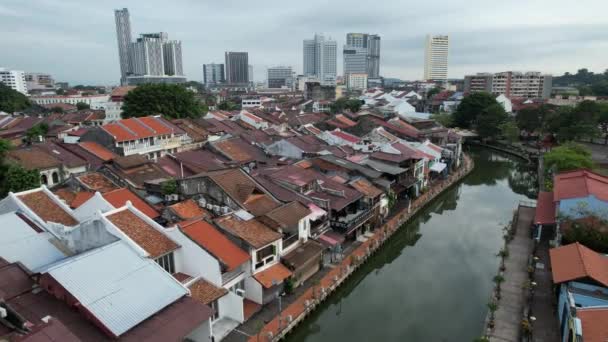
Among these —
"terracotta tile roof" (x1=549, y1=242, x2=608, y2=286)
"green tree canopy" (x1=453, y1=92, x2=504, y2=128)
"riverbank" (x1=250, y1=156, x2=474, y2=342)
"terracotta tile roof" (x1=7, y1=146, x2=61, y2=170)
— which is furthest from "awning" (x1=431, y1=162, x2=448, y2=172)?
"green tree canopy" (x1=453, y1=92, x2=504, y2=128)

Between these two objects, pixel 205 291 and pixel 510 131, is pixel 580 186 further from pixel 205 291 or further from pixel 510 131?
pixel 510 131

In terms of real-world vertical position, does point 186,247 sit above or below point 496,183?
above

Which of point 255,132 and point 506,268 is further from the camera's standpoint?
point 255,132

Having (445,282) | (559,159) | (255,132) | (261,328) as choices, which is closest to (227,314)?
(261,328)

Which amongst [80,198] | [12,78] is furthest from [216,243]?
[12,78]

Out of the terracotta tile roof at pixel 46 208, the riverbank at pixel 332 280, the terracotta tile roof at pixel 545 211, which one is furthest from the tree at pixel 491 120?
the terracotta tile roof at pixel 46 208

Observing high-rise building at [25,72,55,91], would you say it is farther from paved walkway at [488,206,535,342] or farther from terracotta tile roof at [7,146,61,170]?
paved walkway at [488,206,535,342]

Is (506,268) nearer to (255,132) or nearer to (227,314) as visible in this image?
(227,314)
